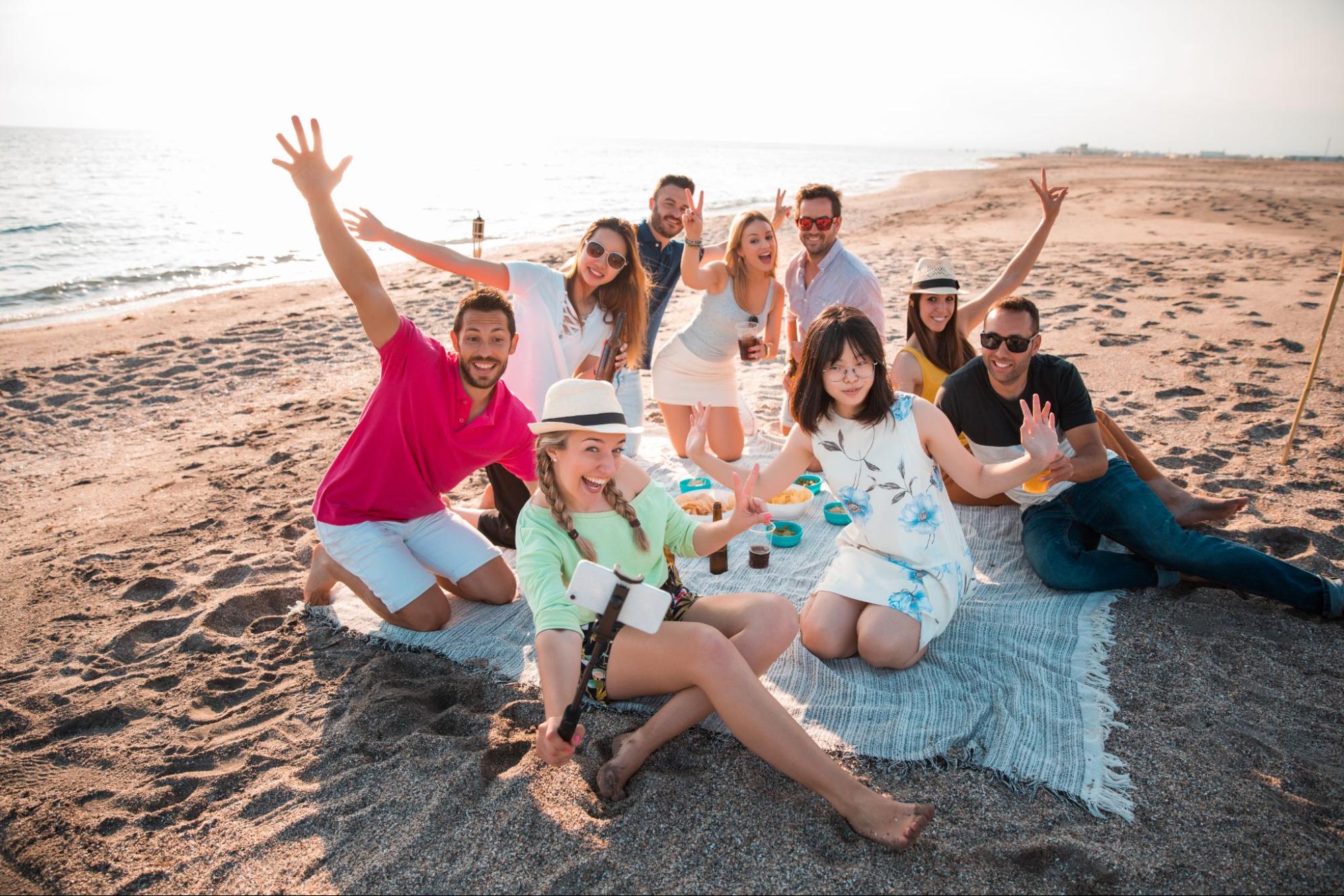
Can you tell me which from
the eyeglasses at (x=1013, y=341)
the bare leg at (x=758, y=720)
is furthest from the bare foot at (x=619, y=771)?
the eyeglasses at (x=1013, y=341)

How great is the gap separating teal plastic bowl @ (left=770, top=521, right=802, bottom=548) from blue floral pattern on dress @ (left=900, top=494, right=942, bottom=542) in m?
1.30

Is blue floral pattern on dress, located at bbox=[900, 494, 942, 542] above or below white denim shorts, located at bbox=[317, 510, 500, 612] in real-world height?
above

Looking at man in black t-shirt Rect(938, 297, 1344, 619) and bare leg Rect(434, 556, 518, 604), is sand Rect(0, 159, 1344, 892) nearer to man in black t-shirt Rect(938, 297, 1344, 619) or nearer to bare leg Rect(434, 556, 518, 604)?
man in black t-shirt Rect(938, 297, 1344, 619)

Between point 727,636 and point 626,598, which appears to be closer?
point 626,598

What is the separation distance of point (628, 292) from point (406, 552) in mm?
2248

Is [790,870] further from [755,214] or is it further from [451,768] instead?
[755,214]

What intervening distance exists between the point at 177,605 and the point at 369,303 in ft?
6.47

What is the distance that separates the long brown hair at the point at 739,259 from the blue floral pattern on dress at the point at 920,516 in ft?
8.32

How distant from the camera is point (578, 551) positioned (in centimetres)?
292

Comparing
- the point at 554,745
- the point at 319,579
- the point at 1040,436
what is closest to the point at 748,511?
the point at 554,745

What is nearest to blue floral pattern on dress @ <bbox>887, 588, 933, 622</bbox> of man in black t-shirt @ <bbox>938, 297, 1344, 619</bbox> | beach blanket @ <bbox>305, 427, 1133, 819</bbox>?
beach blanket @ <bbox>305, 427, 1133, 819</bbox>

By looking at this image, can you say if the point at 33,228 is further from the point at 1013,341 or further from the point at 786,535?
the point at 1013,341

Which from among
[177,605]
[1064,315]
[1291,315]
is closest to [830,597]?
[177,605]

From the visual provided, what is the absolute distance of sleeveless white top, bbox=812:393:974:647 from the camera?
11.1ft
